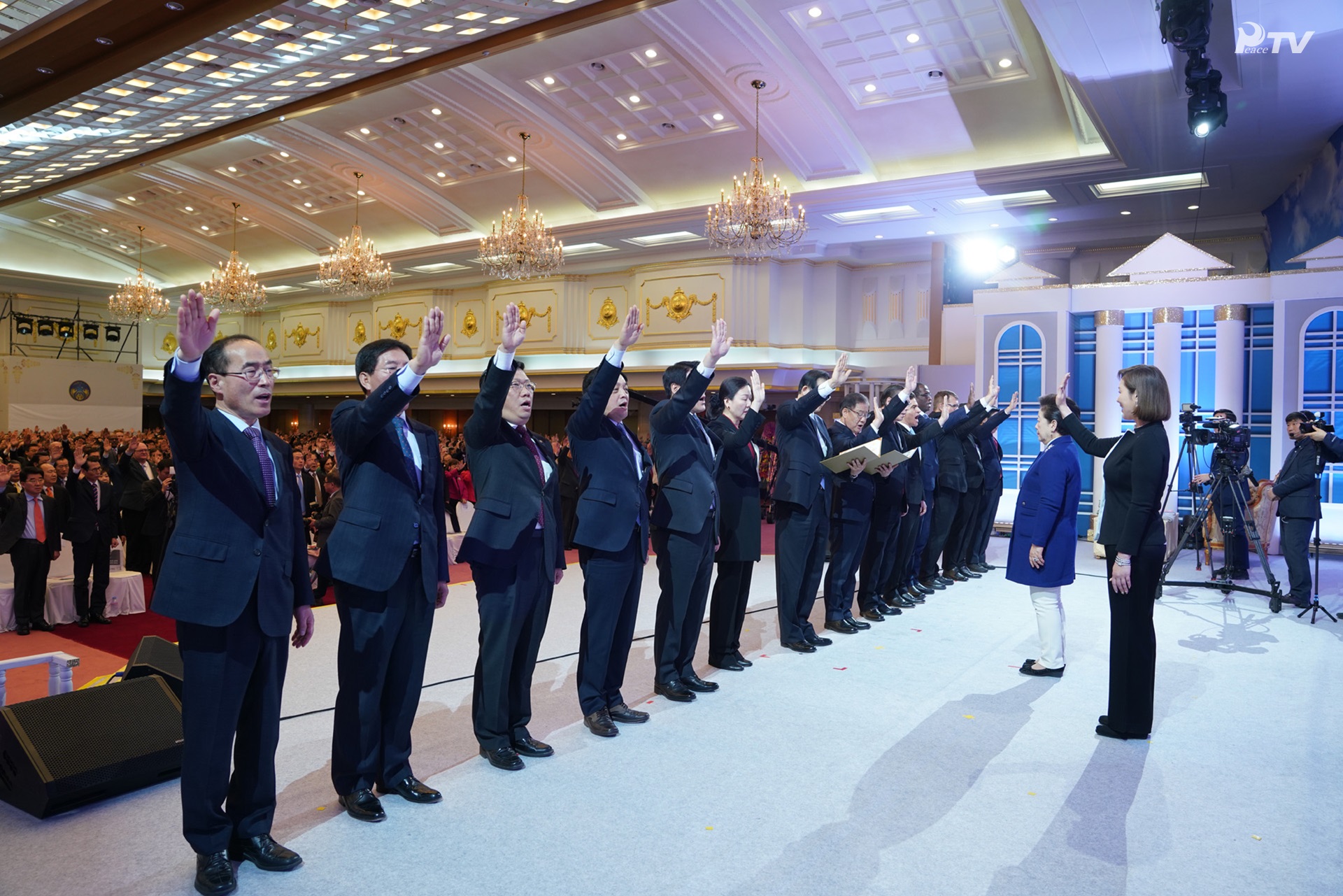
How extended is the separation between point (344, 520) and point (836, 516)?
337 centimetres

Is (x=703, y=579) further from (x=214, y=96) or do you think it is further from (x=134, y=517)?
(x=214, y=96)

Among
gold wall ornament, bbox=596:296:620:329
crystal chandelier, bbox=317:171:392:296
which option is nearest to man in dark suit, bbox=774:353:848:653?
crystal chandelier, bbox=317:171:392:296

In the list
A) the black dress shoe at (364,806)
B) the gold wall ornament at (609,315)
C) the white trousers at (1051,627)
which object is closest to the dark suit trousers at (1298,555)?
the white trousers at (1051,627)

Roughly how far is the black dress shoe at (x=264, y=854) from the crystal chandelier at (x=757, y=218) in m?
8.27

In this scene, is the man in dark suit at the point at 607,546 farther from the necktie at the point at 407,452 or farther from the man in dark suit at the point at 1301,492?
the man in dark suit at the point at 1301,492

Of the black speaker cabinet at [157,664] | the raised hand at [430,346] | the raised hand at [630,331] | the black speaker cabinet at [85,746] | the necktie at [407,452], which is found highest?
the raised hand at [630,331]

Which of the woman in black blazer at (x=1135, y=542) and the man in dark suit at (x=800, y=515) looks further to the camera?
the man in dark suit at (x=800, y=515)

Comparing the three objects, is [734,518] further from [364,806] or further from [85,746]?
[85,746]

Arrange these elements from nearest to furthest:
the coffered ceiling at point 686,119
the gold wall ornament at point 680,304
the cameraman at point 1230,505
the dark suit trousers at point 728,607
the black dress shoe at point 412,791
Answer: the black dress shoe at point 412,791
the dark suit trousers at point 728,607
the cameraman at point 1230,505
the coffered ceiling at point 686,119
the gold wall ornament at point 680,304

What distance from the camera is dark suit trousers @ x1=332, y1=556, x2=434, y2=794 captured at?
259 centimetres

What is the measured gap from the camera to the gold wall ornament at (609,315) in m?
14.9

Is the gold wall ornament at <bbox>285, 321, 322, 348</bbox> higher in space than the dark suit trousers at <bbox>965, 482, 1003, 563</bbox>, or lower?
higher

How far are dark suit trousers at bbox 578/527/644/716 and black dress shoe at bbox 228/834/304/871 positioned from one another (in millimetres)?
1318

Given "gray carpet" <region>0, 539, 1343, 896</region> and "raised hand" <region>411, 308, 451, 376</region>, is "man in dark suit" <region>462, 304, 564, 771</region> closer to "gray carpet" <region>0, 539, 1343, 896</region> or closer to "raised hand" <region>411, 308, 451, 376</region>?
"gray carpet" <region>0, 539, 1343, 896</region>
